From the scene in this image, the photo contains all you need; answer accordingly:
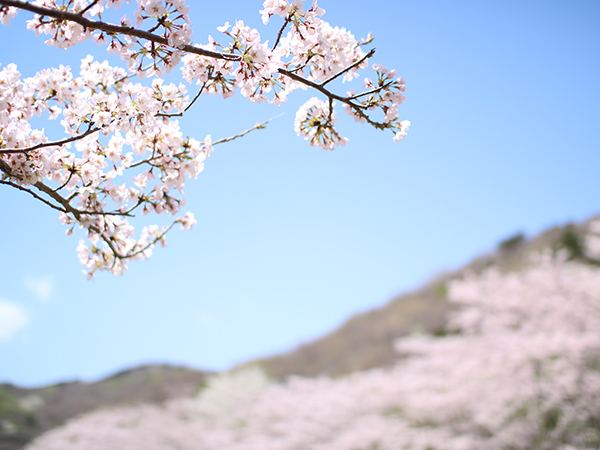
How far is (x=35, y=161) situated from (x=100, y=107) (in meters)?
0.50

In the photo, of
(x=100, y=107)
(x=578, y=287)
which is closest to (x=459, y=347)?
(x=578, y=287)

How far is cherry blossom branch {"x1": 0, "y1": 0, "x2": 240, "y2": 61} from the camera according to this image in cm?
187

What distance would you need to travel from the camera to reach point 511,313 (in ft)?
44.9

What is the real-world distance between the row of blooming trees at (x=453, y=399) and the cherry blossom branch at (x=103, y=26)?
10736 mm

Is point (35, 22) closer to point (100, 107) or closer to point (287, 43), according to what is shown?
point (100, 107)

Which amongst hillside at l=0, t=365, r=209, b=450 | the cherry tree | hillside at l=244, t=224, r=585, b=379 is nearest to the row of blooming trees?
hillside at l=0, t=365, r=209, b=450

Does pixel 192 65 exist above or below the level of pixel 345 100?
above

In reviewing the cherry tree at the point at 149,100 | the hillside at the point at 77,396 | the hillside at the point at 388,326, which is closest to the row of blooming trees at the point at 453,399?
the hillside at the point at 77,396

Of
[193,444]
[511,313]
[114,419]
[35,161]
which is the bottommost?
[193,444]

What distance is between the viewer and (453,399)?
40.2 ft

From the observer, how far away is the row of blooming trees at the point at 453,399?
10414mm

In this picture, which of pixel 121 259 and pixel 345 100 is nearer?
pixel 345 100

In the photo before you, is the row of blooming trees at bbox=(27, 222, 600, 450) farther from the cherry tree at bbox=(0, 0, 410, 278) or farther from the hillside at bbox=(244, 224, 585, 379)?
the cherry tree at bbox=(0, 0, 410, 278)

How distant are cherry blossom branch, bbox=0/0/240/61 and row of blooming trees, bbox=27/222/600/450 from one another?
423 inches
